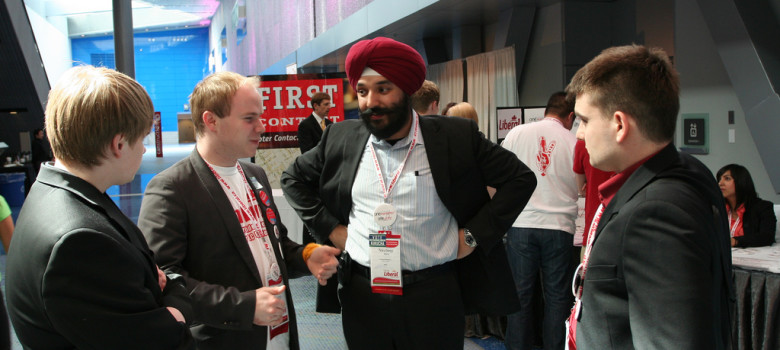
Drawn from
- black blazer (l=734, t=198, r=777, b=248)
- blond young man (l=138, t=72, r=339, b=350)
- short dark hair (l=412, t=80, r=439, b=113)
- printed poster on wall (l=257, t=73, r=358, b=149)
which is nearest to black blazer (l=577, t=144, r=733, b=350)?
blond young man (l=138, t=72, r=339, b=350)

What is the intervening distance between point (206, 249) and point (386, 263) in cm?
57

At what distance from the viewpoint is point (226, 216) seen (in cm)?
171

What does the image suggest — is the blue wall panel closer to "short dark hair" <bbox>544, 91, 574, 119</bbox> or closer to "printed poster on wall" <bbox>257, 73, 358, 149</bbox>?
"printed poster on wall" <bbox>257, 73, 358, 149</bbox>

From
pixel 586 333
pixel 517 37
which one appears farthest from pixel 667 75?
pixel 517 37

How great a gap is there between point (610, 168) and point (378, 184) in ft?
2.76

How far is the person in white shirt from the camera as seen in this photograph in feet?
11.1

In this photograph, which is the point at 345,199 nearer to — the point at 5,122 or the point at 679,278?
the point at 679,278

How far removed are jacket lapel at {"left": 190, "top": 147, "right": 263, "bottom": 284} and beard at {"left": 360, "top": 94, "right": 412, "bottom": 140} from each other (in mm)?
535

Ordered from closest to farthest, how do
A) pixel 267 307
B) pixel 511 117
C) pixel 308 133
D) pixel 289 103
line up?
pixel 267 307
pixel 308 133
pixel 289 103
pixel 511 117

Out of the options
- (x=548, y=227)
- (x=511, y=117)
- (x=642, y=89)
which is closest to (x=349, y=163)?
(x=642, y=89)

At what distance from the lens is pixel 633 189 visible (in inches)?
46.3

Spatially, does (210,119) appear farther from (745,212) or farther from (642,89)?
(745,212)

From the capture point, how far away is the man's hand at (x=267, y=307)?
1605mm

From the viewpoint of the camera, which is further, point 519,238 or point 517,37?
point 517,37
